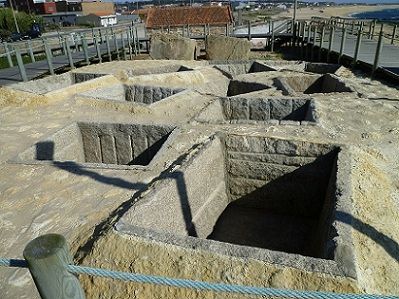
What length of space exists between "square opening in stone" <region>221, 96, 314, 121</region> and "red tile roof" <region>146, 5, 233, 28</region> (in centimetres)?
2934

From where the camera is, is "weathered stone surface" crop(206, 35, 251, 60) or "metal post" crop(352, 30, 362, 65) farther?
"weathered stone surface" crop(206, 35, 251, 60)

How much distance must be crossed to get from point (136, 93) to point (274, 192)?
672cm

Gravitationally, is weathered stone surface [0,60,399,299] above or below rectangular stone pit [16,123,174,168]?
above

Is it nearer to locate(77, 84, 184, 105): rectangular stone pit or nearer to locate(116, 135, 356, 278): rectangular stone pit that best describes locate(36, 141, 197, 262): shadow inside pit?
locate(116, 135, 356, 278): rectangular stone pit

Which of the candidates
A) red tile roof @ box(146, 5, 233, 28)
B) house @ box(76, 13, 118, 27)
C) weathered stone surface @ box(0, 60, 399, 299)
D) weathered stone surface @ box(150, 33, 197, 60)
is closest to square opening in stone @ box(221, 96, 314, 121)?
weathered stone surface @ box(0, 60, 399, 299)

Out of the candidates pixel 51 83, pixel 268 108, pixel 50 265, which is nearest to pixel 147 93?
pixel 51 83

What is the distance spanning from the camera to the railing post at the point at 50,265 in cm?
185

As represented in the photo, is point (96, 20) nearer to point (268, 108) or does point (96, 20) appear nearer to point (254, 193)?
point (268, 108)

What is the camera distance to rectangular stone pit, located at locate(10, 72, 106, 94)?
1132 cm

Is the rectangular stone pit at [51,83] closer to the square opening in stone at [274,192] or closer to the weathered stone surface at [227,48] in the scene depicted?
the weathered stone surface at [227,48]

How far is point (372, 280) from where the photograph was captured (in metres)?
3.51

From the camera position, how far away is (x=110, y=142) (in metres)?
8.50

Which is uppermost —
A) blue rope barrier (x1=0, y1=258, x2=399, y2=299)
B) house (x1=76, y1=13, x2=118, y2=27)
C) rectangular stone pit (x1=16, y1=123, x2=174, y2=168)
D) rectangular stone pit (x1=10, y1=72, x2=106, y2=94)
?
blue rope barrier (x1=0, y1=258, x2=399, y2=299)

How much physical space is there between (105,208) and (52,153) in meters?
3.32
